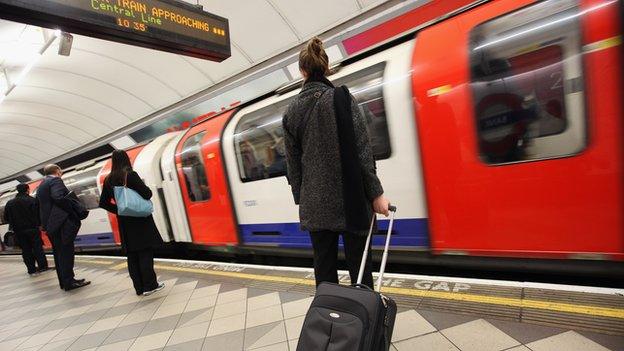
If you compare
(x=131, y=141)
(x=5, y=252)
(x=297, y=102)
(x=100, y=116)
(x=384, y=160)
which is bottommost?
(x=5, y=252)

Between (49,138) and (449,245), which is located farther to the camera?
(49,138)

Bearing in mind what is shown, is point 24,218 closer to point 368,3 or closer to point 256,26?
point 256,26

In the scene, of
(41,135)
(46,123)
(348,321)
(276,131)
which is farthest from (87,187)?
(41,135)

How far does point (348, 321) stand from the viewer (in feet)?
4.65

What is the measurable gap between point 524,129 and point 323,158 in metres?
1.64

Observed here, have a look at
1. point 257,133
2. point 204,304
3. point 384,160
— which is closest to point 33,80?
point 257,133

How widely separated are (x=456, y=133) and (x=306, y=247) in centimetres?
216

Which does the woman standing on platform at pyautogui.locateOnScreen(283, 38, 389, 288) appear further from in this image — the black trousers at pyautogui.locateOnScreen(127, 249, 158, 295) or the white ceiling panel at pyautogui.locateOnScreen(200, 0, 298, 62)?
the white ceiling panel at pyautogui.locateOnScreen(200, 0, 298, 62)

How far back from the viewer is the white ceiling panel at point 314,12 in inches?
253

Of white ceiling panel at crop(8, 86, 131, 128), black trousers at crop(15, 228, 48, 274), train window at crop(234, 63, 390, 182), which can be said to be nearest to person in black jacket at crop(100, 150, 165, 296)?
train window at crop(234, 63, 390, 182)

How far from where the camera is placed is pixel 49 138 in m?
16.2

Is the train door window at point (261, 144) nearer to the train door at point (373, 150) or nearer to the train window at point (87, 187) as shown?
the train door at point (373, 150)

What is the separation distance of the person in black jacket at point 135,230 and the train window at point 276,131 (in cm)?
129

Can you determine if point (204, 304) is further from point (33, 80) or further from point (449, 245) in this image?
point (33, 80)
